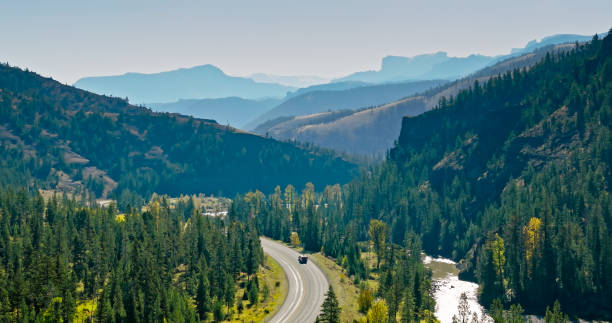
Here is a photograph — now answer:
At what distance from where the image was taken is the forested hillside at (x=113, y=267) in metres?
114

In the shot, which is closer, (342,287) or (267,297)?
(267,297)

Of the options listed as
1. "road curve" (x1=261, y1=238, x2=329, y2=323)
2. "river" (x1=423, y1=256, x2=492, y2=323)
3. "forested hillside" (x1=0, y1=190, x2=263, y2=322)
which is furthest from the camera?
"river" (x1=423, y1=256, x2=492, y2=323)

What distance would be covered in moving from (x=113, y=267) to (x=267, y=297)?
4806cm

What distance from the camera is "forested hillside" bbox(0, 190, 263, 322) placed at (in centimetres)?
11444

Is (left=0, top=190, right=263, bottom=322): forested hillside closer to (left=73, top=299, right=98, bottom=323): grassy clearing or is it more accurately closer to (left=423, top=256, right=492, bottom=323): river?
(left=73, top=299, right=98, bottom=323): grassy clearing

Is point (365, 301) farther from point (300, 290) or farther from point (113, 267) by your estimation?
point (113, 267)

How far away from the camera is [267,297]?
130 m

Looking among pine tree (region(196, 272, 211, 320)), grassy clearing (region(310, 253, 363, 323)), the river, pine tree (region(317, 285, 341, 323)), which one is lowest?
the river

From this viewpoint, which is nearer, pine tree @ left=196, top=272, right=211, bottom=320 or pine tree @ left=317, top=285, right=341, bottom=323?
pine tree @ left=317, top=285, right=341, bottom=323

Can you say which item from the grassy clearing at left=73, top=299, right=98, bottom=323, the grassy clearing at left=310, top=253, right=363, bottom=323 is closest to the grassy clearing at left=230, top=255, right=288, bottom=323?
the grassy clearing at left=310, top=253, right=363, bottom=323

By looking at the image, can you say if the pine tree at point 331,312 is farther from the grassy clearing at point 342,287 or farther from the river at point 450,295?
the river at point 450,295

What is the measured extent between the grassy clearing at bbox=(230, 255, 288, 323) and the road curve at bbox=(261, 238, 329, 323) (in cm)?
165

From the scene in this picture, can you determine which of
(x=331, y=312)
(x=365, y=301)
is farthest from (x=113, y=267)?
(x=331, y=312)

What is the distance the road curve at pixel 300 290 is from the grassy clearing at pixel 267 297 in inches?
64.8
